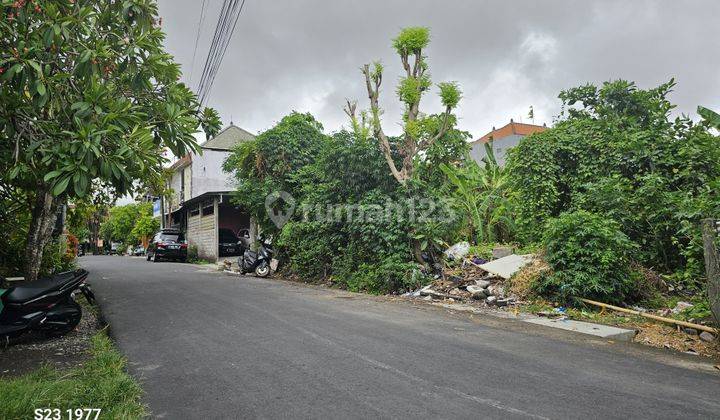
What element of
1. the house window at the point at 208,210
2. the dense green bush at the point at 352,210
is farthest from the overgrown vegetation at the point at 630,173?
the house window at the point at 208,210

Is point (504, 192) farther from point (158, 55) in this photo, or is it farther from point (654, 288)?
point (158, 55)

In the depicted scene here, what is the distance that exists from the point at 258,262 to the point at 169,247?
35.7 ft

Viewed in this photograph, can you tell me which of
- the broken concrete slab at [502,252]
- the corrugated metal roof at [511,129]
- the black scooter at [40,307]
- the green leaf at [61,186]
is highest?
the corrugated metal roof at [511,129]

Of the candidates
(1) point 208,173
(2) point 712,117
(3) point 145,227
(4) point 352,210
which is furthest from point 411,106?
(3) point 145,227

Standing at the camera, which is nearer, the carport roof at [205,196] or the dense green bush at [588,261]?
the dense green bush at [588,261]

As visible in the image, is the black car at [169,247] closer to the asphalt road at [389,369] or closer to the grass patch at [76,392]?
the asphalt road at [389,369]

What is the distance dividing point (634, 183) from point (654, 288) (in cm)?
260

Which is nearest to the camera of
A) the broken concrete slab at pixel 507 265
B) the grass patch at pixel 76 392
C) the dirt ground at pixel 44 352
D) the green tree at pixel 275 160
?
the grass patch at pixel 76 392

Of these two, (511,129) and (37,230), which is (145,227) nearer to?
(37,230)

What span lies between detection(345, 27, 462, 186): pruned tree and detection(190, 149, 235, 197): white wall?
2121 centimetres

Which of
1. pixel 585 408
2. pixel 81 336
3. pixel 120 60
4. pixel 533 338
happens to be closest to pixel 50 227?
pixel 81 336

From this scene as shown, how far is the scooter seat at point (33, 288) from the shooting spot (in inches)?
203

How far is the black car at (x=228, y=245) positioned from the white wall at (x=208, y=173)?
A: 6414 mm

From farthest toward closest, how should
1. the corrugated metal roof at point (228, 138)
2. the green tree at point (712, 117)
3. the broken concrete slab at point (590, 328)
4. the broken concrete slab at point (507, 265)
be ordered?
1. the corrugated metal roof at point (228, 138)
2. the broken concrete slab at point (507, 265)
3. the green tree at point (712, 117)
4. the broken concrete slab at point (590, 328)
